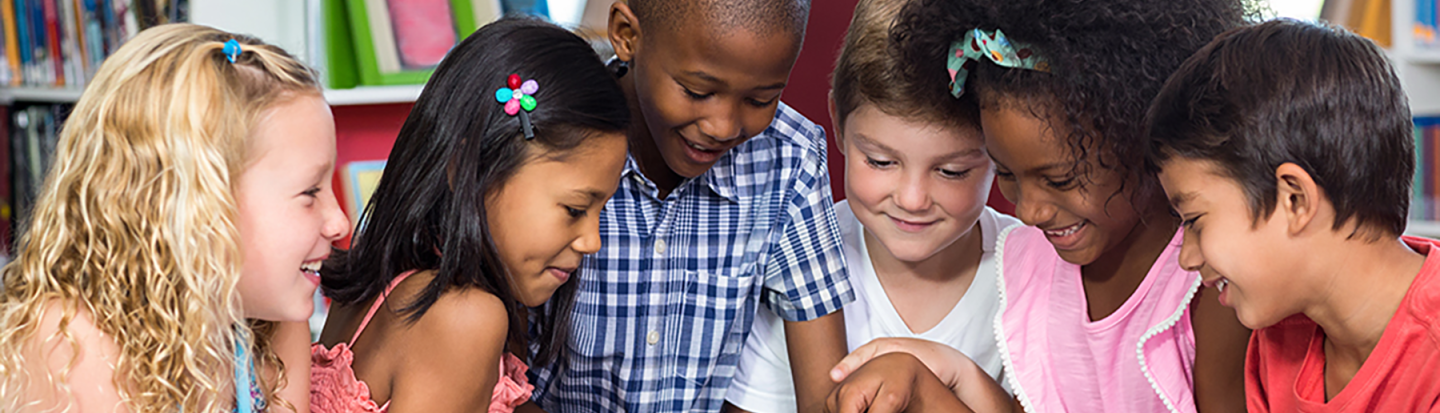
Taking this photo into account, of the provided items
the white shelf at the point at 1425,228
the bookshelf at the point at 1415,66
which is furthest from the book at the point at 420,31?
the white shelf at the point at 1425,228

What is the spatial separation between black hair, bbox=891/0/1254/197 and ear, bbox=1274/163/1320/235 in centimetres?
14

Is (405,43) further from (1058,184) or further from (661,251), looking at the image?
(1058,184)

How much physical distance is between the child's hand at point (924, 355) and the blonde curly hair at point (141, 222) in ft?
2.29

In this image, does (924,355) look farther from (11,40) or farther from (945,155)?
(11,40)

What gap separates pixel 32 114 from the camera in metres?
2.27

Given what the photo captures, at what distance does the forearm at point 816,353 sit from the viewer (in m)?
1.30

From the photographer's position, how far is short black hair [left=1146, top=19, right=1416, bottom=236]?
0.80 m

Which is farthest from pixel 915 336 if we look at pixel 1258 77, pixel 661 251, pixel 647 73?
pixel 1258 77

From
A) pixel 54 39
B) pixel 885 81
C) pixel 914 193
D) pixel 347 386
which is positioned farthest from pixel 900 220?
pixel 54 39

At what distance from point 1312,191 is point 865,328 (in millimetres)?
644

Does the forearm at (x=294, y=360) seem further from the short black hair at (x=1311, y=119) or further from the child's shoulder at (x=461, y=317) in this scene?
the short black hair at (x=1311, y=119)

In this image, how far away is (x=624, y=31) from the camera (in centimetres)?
119

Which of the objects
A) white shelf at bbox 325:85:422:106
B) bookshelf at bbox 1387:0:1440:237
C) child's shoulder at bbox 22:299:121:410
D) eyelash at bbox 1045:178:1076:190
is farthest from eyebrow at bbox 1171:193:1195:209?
white shelf at bbox 325:85:422:106

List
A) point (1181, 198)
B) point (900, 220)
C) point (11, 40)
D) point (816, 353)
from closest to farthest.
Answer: point (1181, 198), point (900, 220), point (816, 353), point (11, 40)
